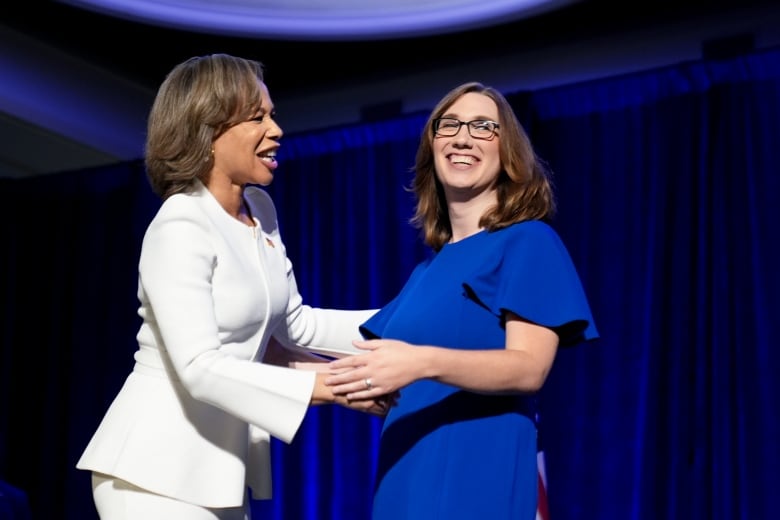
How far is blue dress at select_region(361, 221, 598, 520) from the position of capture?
5.74 feet

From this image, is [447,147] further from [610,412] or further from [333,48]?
[333,48]

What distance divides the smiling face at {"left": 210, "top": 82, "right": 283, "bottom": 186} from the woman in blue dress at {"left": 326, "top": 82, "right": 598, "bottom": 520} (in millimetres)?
313

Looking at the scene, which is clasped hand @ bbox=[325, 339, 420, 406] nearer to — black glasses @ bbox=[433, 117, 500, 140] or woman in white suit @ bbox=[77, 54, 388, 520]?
woman in white suit @ bbox=[77, 54, 388, 520]

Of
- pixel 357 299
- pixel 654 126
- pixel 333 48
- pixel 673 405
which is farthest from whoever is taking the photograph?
pixel 333 48

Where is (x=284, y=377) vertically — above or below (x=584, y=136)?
below

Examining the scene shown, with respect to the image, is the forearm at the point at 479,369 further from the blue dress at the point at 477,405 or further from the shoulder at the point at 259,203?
the shoulder at the point at 259,203

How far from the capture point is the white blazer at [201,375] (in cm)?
179

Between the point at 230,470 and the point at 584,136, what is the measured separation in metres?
2.90

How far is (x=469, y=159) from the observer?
1941 mm

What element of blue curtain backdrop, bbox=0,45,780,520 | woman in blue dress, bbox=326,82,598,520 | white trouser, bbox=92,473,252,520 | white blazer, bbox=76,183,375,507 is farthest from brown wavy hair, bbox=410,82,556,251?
blue curtain backdrop, bbox=0,45,780,520

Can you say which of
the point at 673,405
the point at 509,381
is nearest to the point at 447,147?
the point at 509,381

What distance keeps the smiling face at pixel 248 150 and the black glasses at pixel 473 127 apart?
0.97 feet

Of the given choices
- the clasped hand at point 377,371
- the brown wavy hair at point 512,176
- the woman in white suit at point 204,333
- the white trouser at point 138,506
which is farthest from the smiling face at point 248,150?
the white trouser at point 138,506

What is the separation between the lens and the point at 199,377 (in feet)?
5.82
